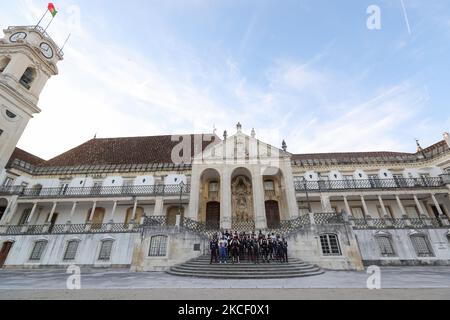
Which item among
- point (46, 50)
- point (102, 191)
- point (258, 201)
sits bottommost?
point (258, 201)

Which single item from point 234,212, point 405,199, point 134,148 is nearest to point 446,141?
point 405,199

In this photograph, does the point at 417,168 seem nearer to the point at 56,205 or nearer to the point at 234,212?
the point at 234,212

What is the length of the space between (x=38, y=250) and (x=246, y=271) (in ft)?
61.5

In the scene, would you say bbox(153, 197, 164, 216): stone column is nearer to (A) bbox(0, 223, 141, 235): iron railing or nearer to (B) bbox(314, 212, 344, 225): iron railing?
(A) bbox(0, 223, 141, 235): iron railing

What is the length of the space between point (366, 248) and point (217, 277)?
13648 millimetres

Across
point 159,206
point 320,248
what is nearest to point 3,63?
point 159,206

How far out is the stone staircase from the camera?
9242 mm

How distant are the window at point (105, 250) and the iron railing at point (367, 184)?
18.1 metres

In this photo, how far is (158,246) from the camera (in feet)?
43.8

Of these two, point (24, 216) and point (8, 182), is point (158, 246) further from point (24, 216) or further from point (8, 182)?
point (8, 182)

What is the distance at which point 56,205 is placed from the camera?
878 inches

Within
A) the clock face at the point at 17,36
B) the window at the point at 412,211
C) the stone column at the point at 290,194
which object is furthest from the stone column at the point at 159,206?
the window at the point at 412,211

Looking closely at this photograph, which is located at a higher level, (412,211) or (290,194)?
(290,194)
